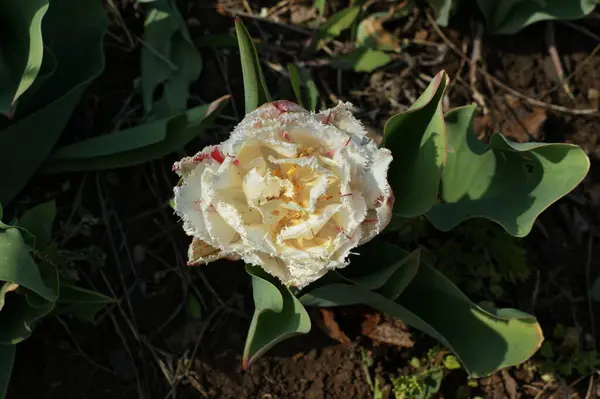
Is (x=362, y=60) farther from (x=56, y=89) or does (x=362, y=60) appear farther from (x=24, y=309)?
(x=24, y=309)

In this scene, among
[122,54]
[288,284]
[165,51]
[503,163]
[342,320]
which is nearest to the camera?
[288,284]

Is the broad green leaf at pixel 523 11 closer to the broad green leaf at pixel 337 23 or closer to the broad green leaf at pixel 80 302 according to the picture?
the broad green leaf at pixel 337 23

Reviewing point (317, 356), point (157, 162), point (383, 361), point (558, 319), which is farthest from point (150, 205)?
point (558, 319)

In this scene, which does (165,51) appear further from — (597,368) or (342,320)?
(597,368)

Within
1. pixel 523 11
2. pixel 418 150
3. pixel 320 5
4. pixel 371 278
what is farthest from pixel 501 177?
pixel 320 5

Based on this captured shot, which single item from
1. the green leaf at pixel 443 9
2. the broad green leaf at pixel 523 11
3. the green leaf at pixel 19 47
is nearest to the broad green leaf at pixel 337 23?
the green leaf at pixel 443 9
